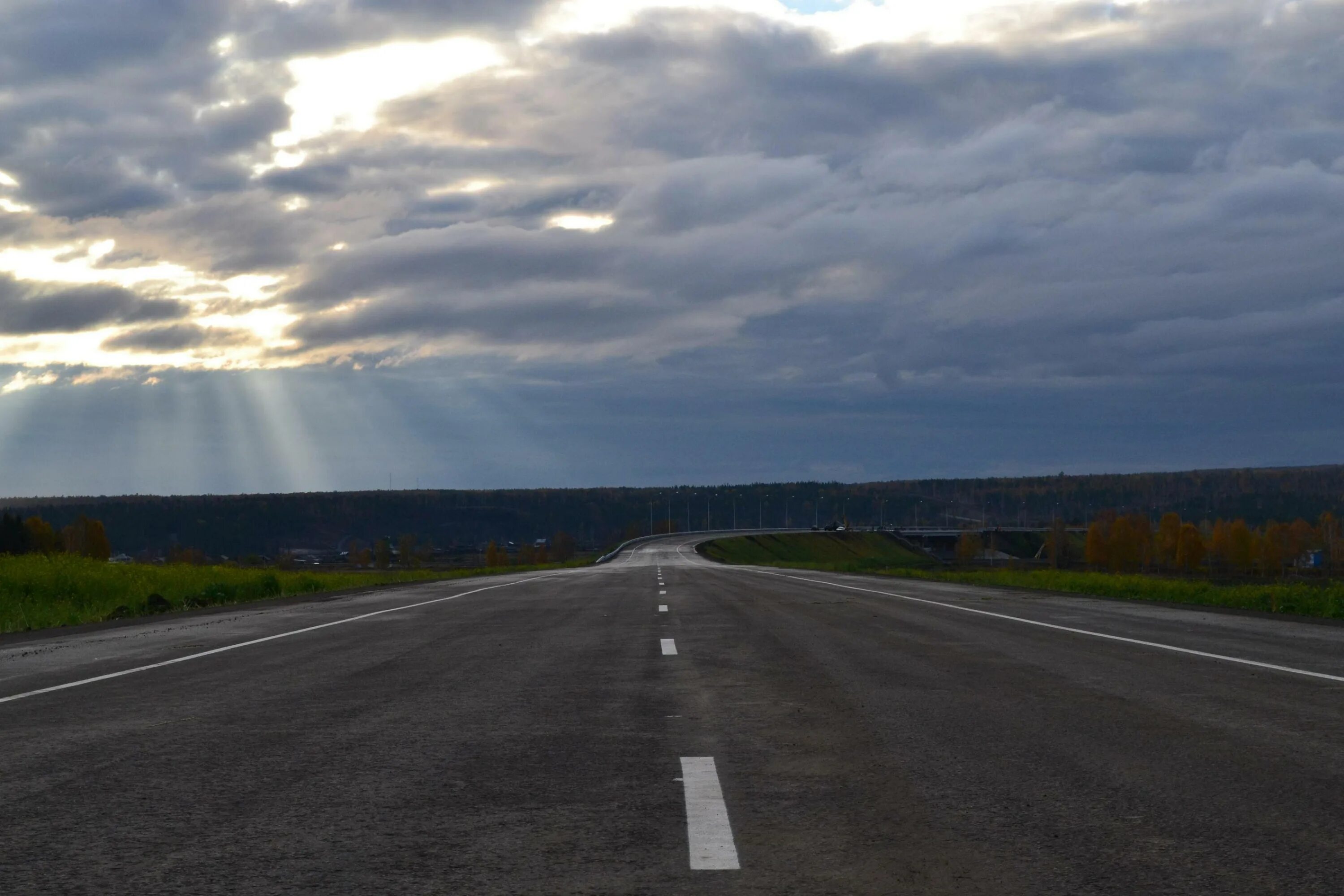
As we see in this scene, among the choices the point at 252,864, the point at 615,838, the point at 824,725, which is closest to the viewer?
the point at 252,864

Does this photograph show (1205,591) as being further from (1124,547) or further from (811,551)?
(1124,547)

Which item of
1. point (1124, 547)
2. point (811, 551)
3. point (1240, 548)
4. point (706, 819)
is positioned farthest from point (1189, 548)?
point (706, 819)

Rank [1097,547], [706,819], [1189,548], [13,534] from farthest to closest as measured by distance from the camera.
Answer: [1097,547]
[1189,548]
[13,534]
[706,819]

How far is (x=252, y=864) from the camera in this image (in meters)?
5.00

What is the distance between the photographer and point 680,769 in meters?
6.87

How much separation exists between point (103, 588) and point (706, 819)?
26.6 metres

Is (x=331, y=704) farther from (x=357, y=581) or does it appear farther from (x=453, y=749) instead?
(x=357, y=581)

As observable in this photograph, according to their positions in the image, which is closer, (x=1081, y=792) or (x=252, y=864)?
(x=252, y=864)

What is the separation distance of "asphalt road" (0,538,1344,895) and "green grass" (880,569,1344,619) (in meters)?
9.71

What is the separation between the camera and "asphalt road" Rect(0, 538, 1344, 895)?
491 centimetres

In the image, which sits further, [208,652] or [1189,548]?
[1189,548]

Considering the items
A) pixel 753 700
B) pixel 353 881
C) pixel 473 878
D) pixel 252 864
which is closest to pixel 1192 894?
pixel 473 878

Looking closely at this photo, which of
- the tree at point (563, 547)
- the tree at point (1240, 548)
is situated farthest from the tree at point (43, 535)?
the tree at point (1240, 548)

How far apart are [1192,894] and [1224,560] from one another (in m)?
214
